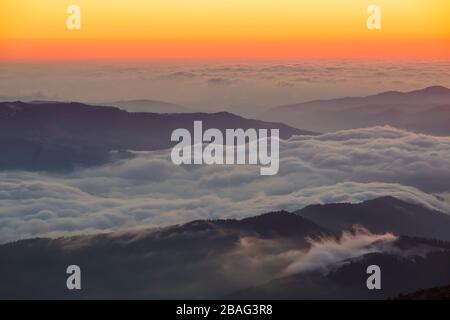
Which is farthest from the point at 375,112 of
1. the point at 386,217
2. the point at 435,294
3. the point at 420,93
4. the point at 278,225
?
the point at 435,294

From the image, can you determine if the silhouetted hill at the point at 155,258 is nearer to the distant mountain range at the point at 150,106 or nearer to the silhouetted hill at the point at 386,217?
the silhouetted hill at the point at 386,217

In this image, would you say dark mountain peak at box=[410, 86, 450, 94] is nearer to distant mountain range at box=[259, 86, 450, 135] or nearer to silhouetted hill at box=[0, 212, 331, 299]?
distant mountain range at box=[259, 86, 450, 135]

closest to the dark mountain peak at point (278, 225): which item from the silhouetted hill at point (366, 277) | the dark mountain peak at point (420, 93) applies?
the silhouetted hill at point (366, 277)

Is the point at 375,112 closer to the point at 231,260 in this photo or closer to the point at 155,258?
the point at 231,260


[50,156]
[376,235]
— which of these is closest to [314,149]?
[376,235]

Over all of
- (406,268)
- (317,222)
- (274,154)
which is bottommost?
(406,268)
